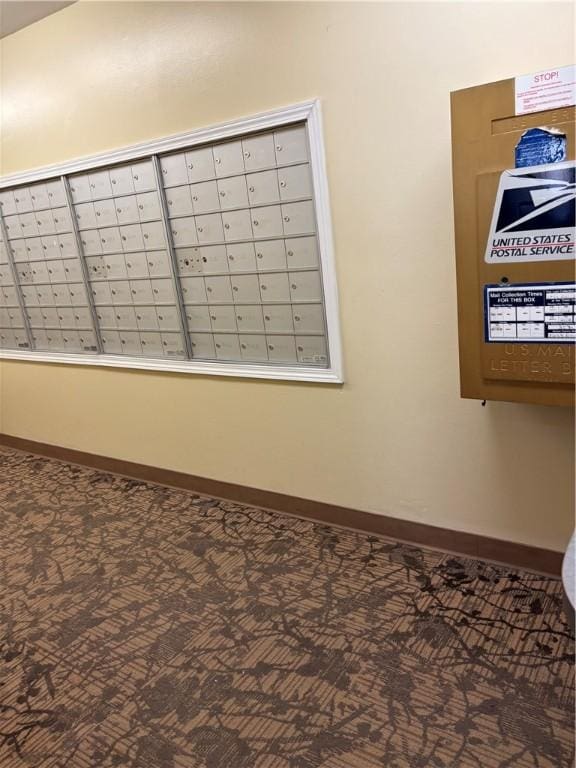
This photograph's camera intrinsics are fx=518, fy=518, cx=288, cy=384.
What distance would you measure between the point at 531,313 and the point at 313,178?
1080 millimetres

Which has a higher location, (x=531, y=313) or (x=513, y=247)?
(x=513, y=247)

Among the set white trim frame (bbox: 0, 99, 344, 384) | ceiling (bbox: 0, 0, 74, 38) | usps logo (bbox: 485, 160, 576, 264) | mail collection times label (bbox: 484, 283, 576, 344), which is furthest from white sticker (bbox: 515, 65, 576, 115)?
ceiling (bbox: 0, 0, 74, 38)

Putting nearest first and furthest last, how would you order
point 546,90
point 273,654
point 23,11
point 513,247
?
point 546,90 < point 513,247 < point 273,654 < point 23,11

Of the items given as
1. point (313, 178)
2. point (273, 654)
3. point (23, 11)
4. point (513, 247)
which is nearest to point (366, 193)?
point (313, 178)

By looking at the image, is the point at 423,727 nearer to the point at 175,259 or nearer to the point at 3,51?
the point at 175,259

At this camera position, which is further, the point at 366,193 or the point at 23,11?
the point at 23,11

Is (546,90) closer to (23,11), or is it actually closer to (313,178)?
(313,178)

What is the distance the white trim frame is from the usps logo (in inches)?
30.5

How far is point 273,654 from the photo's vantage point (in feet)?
5.94

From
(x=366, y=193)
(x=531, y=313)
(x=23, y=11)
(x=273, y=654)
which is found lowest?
(x=273, y=654)

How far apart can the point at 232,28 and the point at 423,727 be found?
2.70 meters

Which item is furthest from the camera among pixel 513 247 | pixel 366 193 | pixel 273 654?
pixel 366 193

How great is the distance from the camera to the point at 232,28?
2.23m

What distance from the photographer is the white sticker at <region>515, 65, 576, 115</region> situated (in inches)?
58.2
